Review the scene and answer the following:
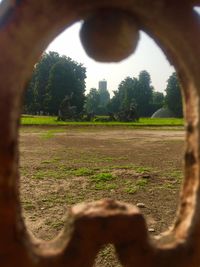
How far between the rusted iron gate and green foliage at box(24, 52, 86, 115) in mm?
36927

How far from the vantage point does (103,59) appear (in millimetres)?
1896

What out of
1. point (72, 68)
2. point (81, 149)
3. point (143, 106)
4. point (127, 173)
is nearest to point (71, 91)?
point (72, 68)

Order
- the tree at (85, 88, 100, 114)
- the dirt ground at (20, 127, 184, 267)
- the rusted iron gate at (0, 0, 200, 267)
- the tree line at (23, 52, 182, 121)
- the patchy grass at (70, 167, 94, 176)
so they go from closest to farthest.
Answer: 1. the rusted iron gate at (0, 0, 200, 267)
2. the dirt ground at (20, 127, 184, 267)
3. the patchy grass at (70, 167, 94, 176)
4. the tree line at (23, 52, 182, 121)
5. the tree at (85, 88, 100, 114)

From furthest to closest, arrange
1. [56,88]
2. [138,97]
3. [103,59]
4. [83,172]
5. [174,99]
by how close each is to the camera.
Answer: [138,97] < [174,99] < [56,88] < [83,172] < [103,59]

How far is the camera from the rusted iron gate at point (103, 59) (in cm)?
168

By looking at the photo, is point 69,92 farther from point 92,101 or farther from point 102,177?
point 102,177

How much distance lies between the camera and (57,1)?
5.63ft

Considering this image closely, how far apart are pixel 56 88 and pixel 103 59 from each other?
39272mm

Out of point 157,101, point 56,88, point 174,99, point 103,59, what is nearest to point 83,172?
point 103,59

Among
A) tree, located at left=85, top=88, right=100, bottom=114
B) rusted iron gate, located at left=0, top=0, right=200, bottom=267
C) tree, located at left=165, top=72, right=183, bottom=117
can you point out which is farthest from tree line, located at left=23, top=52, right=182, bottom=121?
rusted iron gate, located at left=0, top=0, right=200, bottom=267

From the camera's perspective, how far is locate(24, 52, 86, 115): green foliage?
40.5 m

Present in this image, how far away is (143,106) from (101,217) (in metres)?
51.3

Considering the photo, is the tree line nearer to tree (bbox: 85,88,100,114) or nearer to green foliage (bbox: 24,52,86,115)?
green foliage (bbox: 24,52,86,115)

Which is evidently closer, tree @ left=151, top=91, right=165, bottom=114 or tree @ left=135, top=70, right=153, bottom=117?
tree @ left=135, top=70, right=153, bottom=117
